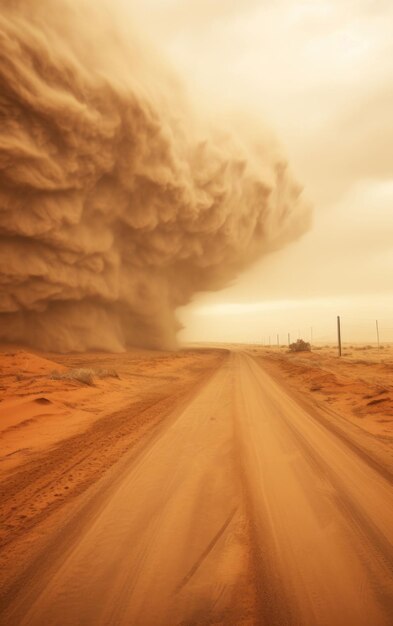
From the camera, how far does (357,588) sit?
1.97m

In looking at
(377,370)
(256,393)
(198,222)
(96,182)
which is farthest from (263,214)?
(256,393)

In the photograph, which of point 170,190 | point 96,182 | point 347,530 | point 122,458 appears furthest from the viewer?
point 170,190

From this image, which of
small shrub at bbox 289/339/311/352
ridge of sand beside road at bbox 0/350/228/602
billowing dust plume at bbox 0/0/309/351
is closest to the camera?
ridge of sand beside road at bbox 0/350/228/602

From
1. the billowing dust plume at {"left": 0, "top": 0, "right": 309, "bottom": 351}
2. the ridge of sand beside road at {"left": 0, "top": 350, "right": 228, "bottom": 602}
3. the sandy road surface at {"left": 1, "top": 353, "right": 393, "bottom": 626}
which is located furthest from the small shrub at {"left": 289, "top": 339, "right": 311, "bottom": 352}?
the sandy road surface at {"left": 1, "top": 353, "right": 393, "bottom": 626}

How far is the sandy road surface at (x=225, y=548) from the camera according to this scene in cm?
183

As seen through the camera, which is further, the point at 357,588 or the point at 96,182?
the point at 96,182

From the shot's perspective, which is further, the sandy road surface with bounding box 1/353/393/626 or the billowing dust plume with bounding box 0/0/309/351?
the billowing dust plume with bounding box 0/0/309/351

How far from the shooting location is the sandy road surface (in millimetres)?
1830

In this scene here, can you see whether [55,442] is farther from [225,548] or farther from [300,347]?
[300,347]

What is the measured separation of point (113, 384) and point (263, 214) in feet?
92.4

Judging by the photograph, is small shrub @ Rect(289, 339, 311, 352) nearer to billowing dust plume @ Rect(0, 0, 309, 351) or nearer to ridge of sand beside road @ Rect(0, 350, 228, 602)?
billowing dust plume @ Rect(0, 0, 309, 351)

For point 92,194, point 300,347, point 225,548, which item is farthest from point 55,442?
point 300,347

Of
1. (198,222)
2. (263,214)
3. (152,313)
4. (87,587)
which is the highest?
(263,214)

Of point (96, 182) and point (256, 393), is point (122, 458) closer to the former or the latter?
point (256, 393)
